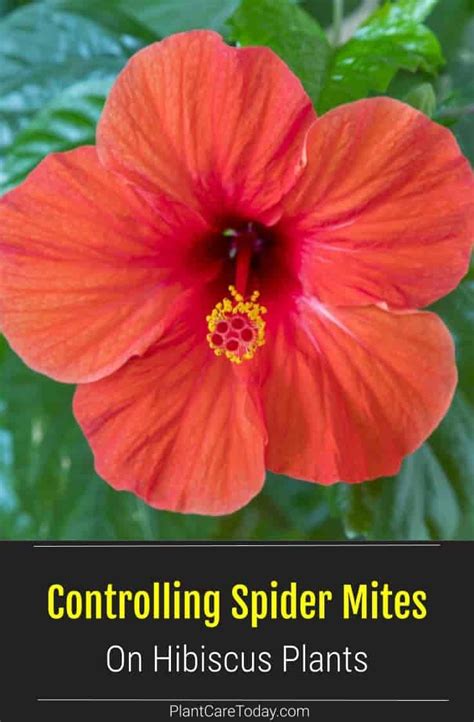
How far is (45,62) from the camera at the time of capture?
815 mm

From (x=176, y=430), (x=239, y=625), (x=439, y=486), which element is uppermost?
(x=176, y=430)

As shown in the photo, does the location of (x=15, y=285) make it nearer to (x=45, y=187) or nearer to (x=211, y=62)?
(x=45, y=187)

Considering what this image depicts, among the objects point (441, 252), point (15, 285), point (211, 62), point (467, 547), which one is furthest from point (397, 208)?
point (467, 547)

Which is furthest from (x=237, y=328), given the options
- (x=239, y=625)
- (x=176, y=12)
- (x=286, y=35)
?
(x=176, y=12)

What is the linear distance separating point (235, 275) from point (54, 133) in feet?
0.61

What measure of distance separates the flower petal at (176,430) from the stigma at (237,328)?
2 cm

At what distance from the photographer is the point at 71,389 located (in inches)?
32.1

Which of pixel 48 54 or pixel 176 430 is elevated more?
pixel 48 54

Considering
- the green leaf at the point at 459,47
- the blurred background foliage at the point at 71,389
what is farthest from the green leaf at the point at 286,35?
the green leaf at the point at 459,47

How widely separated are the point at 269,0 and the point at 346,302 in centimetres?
24

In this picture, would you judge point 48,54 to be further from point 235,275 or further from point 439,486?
point 439,486

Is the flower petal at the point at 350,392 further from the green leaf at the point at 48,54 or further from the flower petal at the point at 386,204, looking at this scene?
the green leaf at the point at 48,54

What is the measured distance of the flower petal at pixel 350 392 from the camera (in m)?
0.61

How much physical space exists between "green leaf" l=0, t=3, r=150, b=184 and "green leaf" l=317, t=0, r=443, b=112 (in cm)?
23
